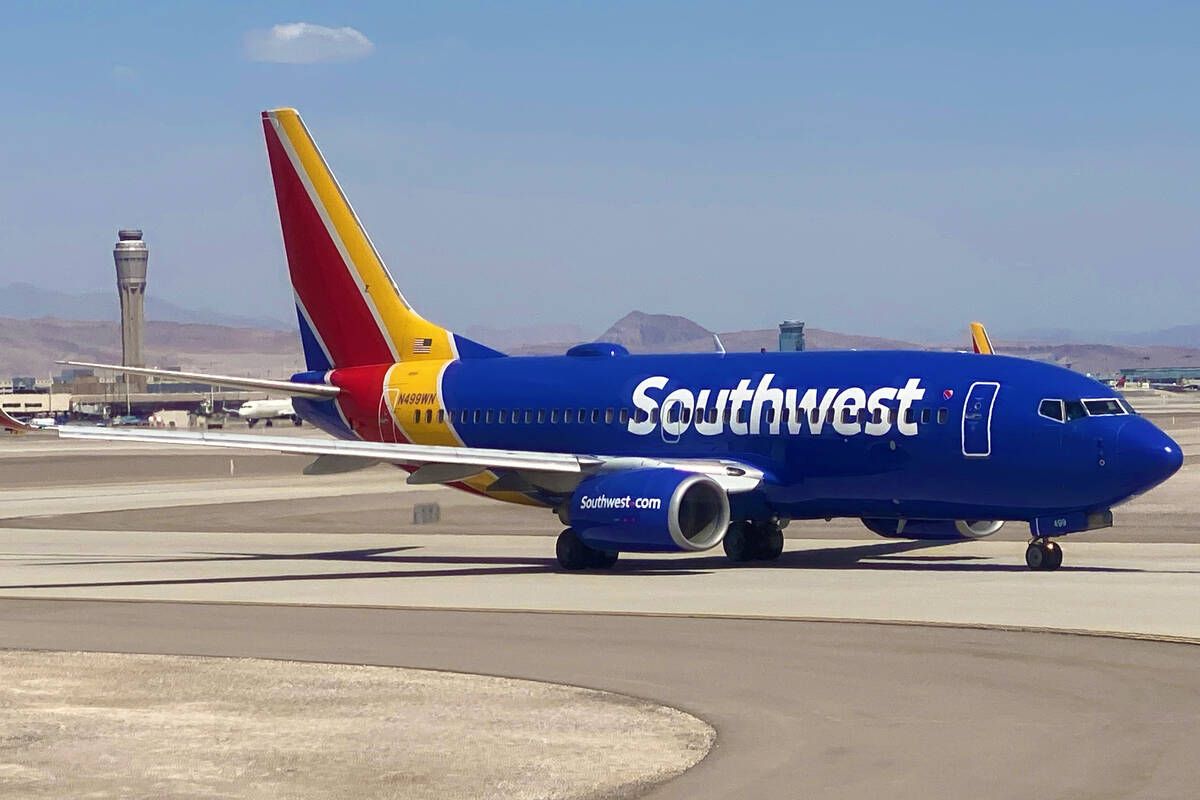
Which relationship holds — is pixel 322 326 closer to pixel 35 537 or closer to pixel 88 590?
pixel 35 537

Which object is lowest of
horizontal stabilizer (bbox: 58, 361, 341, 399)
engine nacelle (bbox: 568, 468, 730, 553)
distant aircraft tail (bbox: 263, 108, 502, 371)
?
engine nacelle (bbox: 568, 468, 730, 553)

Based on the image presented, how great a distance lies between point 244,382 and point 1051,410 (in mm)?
18458

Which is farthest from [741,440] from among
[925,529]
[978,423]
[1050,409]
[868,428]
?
[1050,409]

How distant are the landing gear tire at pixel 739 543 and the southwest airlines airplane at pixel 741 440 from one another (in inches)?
1.7

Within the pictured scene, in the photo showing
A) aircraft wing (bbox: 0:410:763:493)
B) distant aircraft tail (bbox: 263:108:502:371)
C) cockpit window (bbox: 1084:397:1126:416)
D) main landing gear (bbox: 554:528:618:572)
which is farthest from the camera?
distant aircraft tail (bbox: 263:108:502:371)

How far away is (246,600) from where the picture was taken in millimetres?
31625

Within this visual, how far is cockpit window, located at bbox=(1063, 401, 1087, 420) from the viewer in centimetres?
3406

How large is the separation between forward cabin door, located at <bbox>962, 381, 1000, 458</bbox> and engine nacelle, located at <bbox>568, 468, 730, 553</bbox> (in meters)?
4.90

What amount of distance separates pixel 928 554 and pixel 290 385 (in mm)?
15944

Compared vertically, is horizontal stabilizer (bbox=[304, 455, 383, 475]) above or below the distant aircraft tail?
below

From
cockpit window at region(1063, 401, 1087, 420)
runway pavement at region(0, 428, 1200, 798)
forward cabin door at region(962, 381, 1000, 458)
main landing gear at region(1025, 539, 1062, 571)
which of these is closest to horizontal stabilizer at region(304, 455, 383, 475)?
runway pavement at region(0, 428, 1200, 798)

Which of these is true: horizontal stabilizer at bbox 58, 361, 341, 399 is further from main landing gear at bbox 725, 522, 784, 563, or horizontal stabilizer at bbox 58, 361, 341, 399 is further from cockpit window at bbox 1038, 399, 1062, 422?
cockpit window at bbox 1038, 399, 1062, 422

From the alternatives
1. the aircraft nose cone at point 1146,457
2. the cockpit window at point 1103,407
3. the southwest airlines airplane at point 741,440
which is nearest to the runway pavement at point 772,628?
the southwest airlines airplane at point 741,440

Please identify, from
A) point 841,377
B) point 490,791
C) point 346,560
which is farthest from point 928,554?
point 490,791
